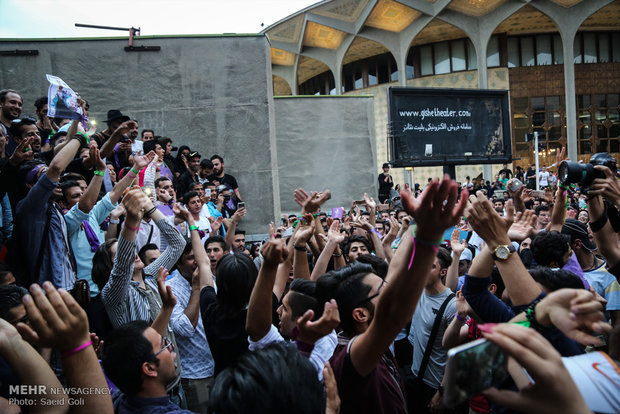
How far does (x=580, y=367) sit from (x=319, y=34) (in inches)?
1000

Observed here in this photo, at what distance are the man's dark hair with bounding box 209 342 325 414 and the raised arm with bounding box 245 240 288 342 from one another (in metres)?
0.54

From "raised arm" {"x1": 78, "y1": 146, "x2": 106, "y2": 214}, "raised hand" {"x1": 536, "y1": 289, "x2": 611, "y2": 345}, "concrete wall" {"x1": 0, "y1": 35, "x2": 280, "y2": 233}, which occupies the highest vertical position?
"concrete wall" {"x1": 0, "y1": 35, "x2": 280, "y2": 233}

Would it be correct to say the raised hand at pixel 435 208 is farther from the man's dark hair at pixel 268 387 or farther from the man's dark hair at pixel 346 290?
the man's dark hair at pixel 346 290

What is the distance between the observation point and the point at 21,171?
3.54m

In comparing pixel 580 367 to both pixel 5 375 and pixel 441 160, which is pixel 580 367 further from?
pixel 441 160

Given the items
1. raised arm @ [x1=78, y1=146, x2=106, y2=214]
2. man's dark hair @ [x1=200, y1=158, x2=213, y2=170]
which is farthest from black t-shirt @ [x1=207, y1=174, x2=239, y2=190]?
raised arm @ [x1=78, y1=146, x2=106, y2=214]

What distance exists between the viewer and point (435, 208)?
137 centimetres

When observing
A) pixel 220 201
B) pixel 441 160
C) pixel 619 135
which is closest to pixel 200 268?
pixel 220 201

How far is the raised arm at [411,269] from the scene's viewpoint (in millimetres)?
1358

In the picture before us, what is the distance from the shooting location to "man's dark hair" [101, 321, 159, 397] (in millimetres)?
1786

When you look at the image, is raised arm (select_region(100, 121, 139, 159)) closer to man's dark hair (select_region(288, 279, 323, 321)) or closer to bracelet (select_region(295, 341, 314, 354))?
man's dark hair (select_region(288, 279, 323, 321))

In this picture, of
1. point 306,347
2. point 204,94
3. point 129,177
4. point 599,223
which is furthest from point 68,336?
point 204,94

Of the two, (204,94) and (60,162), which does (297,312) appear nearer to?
(60,162)

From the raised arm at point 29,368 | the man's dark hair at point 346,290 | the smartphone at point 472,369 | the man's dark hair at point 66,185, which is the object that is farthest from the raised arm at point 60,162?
the smartphone at point 472,369
